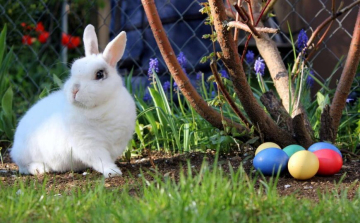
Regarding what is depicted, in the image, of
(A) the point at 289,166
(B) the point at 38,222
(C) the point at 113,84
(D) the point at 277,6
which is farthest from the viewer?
(D) the point at 277,6

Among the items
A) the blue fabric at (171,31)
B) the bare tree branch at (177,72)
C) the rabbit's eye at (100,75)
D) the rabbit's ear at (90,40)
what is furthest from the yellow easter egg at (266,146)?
the blue fabric at (171,31)

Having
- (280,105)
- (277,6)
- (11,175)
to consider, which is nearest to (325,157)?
(280,105)

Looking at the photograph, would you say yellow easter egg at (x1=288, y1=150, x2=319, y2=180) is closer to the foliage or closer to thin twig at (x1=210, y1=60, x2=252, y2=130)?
thin twig at (x1=210, y1=60, x2=252, y2=130)

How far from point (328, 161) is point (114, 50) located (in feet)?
3.99

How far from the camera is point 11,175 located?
10.2 feet

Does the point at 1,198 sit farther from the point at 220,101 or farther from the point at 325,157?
the point at 325,157

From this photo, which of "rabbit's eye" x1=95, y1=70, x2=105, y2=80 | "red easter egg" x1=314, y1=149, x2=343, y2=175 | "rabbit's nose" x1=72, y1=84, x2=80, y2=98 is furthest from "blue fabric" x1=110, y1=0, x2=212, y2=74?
"red easter egg" x1=314, y1=149, x2=343, y2=175

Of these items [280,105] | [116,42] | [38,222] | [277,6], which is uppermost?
[277,6]

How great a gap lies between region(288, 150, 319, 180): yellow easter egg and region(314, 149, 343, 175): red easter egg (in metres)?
0.07

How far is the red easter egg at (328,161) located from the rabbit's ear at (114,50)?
114cm

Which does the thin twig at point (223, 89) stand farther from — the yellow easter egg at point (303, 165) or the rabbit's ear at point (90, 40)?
the rabbit's ear at point (90, 40)

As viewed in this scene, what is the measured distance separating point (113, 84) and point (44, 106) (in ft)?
1.60

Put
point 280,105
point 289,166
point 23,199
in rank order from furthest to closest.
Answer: point 280,105
point 289,166
point 23,199

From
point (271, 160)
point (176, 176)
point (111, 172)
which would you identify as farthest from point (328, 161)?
point (111, 172)
